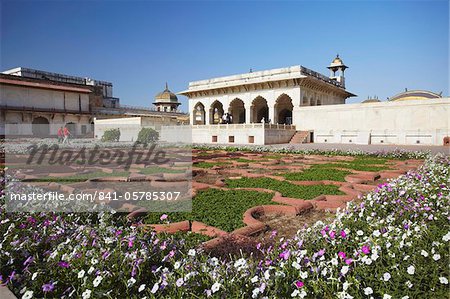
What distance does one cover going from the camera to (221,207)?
416 centimetres

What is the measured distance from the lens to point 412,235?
206cm

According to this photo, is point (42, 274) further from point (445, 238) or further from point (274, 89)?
point (274, 89)

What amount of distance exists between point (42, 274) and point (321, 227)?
6.44 ft

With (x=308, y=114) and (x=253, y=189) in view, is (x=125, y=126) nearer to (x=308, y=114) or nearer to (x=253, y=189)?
(x=308, y=114)

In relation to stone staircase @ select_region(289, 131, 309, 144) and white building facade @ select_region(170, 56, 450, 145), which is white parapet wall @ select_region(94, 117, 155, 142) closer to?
white building facade @ select_region(170, 56, 450, 145)

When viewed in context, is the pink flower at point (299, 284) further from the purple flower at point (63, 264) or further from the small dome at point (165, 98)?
the small dome at point (165, 98)

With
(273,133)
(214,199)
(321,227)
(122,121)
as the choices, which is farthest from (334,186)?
(122,121)

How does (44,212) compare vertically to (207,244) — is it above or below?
above

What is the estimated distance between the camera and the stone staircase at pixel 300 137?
24.1m

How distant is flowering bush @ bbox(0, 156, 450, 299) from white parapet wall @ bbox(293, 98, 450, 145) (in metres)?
21.0

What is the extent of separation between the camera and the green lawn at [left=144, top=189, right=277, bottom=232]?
3.58 metres

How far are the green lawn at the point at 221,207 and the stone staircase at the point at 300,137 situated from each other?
19837 mm

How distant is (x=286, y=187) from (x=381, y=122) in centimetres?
1953

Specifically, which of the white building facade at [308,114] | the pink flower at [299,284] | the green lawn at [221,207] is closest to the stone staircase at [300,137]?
the white building facade at [308,114]
